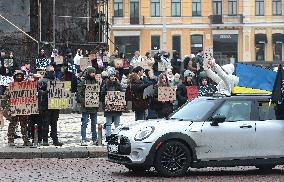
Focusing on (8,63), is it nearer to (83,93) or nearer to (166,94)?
(83,93)

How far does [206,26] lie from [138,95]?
5230 cm

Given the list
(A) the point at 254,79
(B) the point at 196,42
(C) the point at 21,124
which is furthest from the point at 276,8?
(A) the point at 254,79

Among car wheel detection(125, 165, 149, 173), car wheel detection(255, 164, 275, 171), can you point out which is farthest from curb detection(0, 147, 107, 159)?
car wheel detection(255, 164, 275, 171)

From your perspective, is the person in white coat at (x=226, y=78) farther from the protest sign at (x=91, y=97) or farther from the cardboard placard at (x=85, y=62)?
the cardboard placard at (x=85, y=62)

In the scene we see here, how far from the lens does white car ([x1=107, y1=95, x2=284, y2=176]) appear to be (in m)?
15.8

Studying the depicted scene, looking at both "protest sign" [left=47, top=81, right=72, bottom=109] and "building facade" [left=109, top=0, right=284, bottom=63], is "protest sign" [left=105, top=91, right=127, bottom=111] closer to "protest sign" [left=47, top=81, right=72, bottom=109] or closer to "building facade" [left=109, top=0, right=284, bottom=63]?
"protest sign" [left=47, top=81, right=72, bottom=109]

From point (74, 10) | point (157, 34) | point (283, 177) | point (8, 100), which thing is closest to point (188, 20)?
point (157, 34)

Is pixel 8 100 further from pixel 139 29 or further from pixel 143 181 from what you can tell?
pixel 139 29

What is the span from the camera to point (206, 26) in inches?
2913

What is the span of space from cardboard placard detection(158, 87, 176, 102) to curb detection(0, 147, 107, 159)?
92.6 inches

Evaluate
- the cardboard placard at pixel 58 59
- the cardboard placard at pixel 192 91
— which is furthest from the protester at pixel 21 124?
the cardboard placard at pixel 58 59

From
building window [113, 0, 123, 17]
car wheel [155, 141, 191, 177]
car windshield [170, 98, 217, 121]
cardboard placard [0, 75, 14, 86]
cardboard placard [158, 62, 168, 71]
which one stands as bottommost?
car wheel [155, 141, 191, 177]

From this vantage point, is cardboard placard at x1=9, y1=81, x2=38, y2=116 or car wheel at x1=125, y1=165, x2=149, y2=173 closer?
car wheel at x1=125, y1=165, x2=149, y2=173

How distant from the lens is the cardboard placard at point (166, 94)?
72.3 ft
